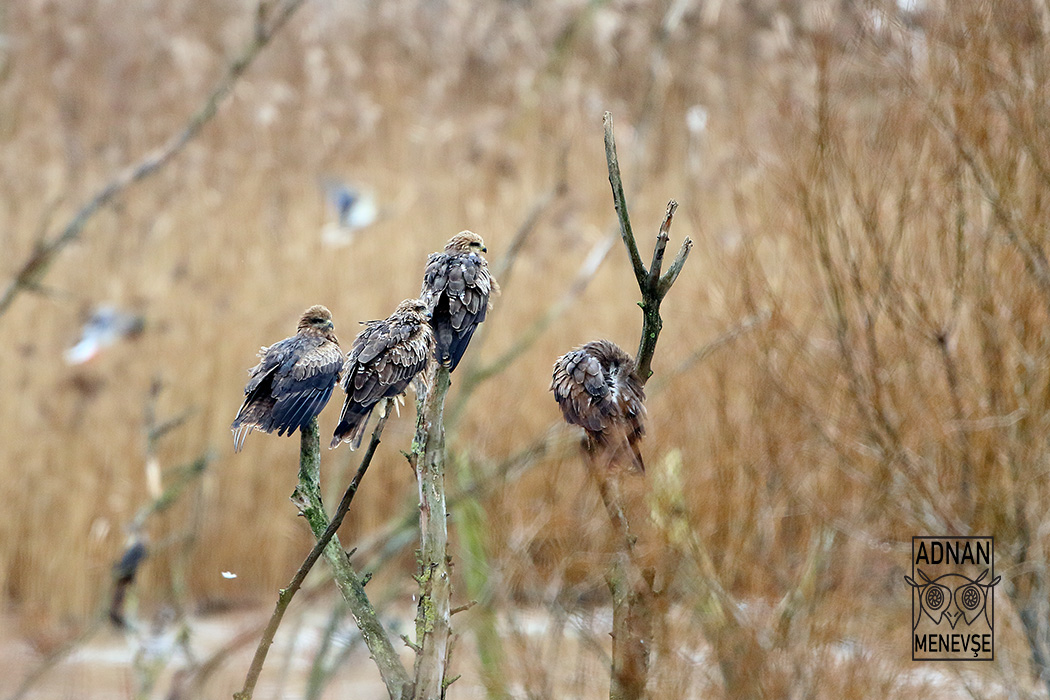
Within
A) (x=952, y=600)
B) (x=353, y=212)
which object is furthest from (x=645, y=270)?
(x=952, y=600)

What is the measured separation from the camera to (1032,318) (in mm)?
→ 3625

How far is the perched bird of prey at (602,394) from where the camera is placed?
79cm

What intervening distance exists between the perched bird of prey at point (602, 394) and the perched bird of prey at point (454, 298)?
0.08 m

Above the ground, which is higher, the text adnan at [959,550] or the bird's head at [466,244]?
the text adnan at [959,550]

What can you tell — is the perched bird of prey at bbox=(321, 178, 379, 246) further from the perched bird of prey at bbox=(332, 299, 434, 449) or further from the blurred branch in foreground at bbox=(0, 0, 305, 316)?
the perched bird of prey at bbox=(332, 299, 434, 449)

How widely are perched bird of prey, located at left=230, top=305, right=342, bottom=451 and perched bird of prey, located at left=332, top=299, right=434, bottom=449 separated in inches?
0.7

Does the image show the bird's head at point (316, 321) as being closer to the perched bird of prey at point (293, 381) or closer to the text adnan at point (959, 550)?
the perched bird of prey at point (293, 381)

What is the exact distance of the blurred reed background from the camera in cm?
265

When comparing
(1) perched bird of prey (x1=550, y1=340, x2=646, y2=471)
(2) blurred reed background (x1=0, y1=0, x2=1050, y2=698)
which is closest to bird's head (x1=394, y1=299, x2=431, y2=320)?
→ (1) perched bird of prey (x1=550, y1=340, x2=646, y2=471)

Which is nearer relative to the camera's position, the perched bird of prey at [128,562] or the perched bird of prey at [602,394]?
the perched bird of prey at [602,394]

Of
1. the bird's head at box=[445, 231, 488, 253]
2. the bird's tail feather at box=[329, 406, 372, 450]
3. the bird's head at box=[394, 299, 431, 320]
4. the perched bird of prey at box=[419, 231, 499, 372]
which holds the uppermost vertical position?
the bird's head at box=[445, 231, 488, 253]

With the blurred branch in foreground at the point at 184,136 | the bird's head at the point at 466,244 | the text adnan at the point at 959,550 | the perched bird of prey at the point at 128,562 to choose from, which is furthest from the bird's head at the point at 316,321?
the text adnan at the point at 959,550

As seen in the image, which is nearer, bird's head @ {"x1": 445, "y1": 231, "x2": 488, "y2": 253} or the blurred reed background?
bird's head @ {"x1": 445, "y1": 231, "x2": 488, "y2": 253}

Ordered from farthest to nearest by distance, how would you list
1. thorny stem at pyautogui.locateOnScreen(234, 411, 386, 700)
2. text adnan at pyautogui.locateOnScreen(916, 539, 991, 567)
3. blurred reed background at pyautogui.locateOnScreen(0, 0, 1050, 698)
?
text adnan at pyautogui.locateOnScreen(916, 539, 991, 567) < blurred reed background at pyautogui.locateOnScreen(0, 0, 1050, 698) < thorny stem at pyautogui.locateOnScreen(234, 411, 386, 700)
